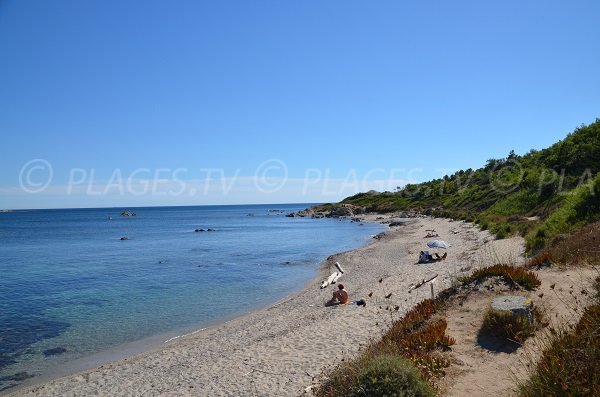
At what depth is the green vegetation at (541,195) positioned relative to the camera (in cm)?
2039

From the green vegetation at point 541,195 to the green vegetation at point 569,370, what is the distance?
13433mm

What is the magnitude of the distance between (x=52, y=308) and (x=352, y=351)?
16760 mm

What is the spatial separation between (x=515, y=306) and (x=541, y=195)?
1332 inches

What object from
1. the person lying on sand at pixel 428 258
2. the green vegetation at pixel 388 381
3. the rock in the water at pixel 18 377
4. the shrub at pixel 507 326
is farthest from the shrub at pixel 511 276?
the person lying on sand at pixel 428 258

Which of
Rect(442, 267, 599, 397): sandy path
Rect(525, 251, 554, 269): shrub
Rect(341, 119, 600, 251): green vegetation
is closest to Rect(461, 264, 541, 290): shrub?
Rect(442, 267, 599, 397): sandy path

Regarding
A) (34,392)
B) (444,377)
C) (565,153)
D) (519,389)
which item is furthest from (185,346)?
(565,153)

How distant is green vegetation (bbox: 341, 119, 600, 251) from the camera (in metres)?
20.4

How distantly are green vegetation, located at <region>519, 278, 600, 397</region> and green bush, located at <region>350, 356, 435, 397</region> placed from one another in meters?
1.38

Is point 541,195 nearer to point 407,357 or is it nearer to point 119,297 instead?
point 119,297

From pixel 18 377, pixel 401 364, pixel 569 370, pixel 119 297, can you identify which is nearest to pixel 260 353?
pixel 401 364

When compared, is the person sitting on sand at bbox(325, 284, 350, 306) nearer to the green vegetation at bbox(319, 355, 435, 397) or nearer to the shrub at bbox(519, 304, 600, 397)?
the green vegetation at bbox(319, 355, 435, 397)

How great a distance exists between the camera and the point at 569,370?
17.8 feet

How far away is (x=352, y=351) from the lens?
11000 mm

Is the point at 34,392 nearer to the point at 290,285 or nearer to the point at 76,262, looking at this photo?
the point at 290,285
